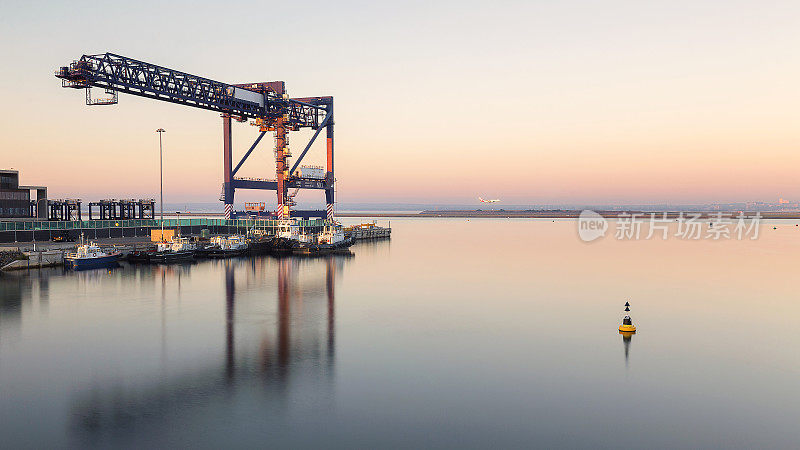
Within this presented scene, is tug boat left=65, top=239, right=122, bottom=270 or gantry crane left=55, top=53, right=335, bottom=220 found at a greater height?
gantry crane left=55, top=53, right=335, bottom=220

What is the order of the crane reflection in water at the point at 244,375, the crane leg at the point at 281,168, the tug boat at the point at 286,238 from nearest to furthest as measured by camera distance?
the crane reflection in water at the point at 244,375
the tug boat at the point at 286,238
the crane leg at the point at 281,168

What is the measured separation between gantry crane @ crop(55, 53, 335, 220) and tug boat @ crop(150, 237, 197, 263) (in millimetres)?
17010

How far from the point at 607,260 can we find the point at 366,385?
57134 millimetres

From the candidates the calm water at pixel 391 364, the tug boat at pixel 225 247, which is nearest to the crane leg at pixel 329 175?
the tug boat at pixel 225 247

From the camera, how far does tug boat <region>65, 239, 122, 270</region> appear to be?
53312mm

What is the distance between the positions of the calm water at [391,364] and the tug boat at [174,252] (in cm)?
1397

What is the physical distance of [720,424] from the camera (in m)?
16.9

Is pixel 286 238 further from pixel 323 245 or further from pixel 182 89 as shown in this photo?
pixel 182 89

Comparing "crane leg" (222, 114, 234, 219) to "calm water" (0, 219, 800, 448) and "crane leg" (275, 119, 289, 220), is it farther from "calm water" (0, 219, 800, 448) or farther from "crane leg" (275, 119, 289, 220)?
"calm water" (0, 219, 800, 448)

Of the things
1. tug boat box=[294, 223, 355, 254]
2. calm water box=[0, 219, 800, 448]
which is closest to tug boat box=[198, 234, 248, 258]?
tug boat box=[294, 223, 355, 254]

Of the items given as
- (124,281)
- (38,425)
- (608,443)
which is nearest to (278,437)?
(38,425)

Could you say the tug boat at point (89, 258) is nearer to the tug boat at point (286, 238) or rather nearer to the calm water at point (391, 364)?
the calm water at point (391, 364)

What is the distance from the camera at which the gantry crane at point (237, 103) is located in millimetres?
54562

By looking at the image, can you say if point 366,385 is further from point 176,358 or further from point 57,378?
point 57,378
